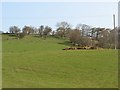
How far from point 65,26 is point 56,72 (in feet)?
240

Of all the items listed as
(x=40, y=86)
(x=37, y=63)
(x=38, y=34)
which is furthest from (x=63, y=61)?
(x=38, y=34)

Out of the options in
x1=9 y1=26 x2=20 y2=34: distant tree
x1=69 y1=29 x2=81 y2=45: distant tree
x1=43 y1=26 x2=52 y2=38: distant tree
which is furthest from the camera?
x1=43 y1=26 x2=52 y2=38: distant tree

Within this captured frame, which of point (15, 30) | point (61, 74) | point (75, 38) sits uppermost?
point (15, 30)

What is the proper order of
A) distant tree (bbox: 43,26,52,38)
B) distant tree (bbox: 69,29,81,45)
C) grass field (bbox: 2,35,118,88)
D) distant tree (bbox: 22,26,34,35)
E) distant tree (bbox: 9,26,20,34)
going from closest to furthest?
grass field (bbox: 2,35,118,88)
distant tree (bbox: 69,29,81,45)
distant tree (bbox: 9,26,20,34)
distant tree (bbox: 22,26,34,35)
distant tree (bbox: 43,26,52,38)

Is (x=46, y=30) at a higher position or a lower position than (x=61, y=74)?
higher

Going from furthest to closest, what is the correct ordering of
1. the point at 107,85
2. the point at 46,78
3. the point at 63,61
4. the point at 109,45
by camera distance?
the point at 109,45
the point at 63,61
the point at 46,78
the point at 107,85

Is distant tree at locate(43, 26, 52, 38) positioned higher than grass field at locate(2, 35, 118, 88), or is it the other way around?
distant tree at locate(43, 26, 52, 38)

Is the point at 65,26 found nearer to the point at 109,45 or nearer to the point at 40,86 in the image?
the point at 109,45

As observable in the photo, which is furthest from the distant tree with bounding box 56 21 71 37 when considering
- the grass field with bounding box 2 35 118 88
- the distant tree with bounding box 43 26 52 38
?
the grass field with bounding box 2 35 118 88

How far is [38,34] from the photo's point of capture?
84250mm

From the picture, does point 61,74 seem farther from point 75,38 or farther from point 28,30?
point 28,30

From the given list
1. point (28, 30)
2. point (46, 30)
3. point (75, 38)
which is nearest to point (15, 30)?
point (28, 30)

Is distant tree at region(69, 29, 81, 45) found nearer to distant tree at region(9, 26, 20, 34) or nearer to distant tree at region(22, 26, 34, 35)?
distant tree at region(22, 26, 34, 35)

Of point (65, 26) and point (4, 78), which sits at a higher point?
point (65, 26)
